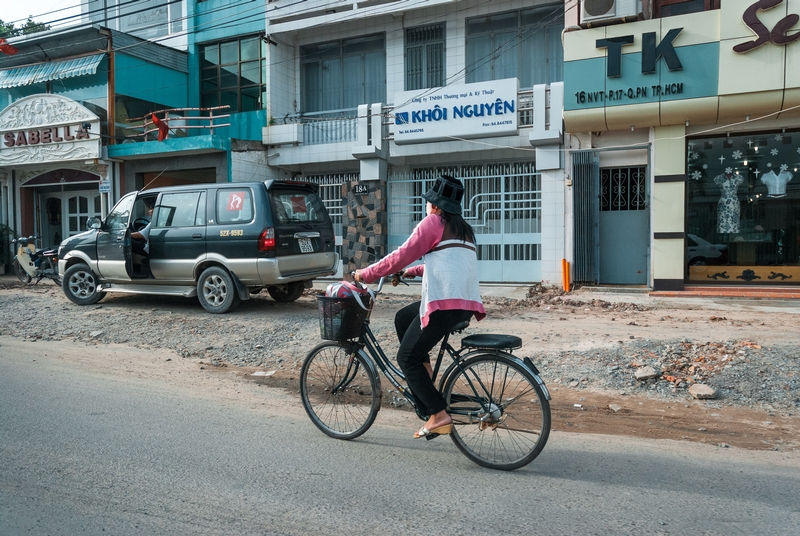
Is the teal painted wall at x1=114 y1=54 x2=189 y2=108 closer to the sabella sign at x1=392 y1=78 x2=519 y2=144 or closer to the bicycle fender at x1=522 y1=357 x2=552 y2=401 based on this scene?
the sabella sign at x1=392 y1=78 x2=519 y2=144

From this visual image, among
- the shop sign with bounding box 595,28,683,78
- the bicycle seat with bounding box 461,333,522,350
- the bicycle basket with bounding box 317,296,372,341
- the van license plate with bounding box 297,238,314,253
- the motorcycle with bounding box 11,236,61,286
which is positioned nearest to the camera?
the bicycle seat with bounding box 461,333,522,350

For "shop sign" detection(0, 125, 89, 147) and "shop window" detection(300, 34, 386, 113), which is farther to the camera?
"shop sign" detection(0, 125, 89, 147)

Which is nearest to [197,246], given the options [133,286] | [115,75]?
[133,286]

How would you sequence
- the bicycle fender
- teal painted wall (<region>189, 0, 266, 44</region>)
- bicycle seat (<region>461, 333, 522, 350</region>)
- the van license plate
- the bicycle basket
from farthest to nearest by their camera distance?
1. teal painted wall (<region>189, 0, 266, 44</region>)
2. the van license plate
3. the bicycle basket
4. bicycle seat (<region>461, 333, 522, 350</region>)
5. the bicycle fender

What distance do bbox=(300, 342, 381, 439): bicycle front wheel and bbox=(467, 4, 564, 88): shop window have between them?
40.4 ft

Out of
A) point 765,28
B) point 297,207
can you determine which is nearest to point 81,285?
point 297,207

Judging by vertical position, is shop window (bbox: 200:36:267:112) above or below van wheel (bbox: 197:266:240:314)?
above

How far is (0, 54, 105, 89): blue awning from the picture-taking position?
17.9 meters

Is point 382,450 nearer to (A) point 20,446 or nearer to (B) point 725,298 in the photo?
(A) point 20,446

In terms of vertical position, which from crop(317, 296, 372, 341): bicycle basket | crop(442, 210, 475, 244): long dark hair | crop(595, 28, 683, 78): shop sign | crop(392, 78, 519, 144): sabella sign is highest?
crop(595, 28, 683, 78): shop sign

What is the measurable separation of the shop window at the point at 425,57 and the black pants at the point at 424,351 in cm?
1284

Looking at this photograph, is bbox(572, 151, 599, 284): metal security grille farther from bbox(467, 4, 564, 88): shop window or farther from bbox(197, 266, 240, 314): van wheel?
bbox(197, 266, 240, 314): van wheel

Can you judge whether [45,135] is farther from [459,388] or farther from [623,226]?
[459,388]

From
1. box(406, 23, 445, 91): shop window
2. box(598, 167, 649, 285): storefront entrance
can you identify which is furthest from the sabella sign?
box(598, 167, 649, 285): storefront entrance
